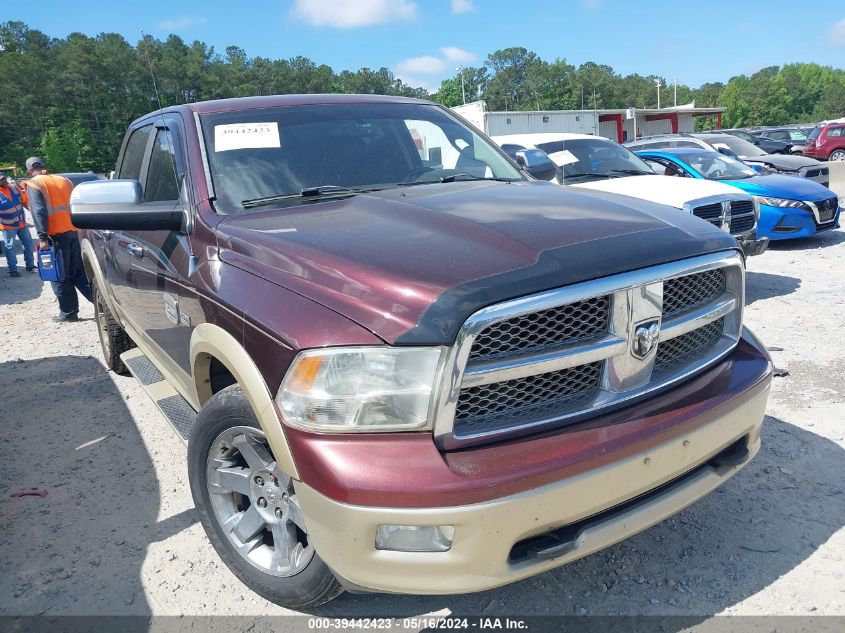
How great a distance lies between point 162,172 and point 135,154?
3.18 feet

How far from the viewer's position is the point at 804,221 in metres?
8.94

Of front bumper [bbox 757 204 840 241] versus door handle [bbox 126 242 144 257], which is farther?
front bumper [bbox 757 204 840 241]

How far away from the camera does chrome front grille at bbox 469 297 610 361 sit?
190cm

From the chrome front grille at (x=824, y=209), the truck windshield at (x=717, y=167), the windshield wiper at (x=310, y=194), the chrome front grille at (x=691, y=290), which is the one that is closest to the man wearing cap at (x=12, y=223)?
the windshield wiper at (x=310, y=194)

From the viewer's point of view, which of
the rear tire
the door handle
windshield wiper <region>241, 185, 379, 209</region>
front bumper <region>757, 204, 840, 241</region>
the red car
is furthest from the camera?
the red car

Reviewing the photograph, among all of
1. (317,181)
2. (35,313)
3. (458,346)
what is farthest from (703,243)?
(35,313)

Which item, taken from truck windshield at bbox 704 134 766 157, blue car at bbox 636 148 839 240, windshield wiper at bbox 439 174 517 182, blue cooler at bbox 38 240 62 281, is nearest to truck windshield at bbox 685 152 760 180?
blue car at bbox 636 148 839 240

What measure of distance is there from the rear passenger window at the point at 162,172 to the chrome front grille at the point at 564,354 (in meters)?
1.92

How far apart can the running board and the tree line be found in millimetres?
1611

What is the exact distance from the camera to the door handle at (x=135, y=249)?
11.4 ft

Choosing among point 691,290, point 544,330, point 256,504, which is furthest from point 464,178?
point 256,504

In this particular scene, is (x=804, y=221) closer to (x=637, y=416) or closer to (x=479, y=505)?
(x=637, y=416)

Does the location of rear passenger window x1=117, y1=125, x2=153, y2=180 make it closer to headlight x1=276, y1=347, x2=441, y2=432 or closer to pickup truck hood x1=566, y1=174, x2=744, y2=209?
headlight x1=276, y1=347, x2=441, y2=432

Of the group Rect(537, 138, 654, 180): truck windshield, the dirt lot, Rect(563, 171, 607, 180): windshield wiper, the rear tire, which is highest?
Rect(537, 138, 654, 180): truck windshield
